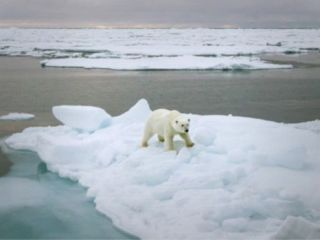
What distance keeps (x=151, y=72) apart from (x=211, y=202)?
1480cm

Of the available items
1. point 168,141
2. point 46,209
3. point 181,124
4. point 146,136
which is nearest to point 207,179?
point 181,124

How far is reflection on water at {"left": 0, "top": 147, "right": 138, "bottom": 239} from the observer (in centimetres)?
384

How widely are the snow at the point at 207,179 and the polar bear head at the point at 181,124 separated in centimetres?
25

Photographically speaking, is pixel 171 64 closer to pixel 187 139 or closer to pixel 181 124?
pixel 187 139

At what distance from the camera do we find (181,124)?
15.8 ft

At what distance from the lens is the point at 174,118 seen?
16.4 ft

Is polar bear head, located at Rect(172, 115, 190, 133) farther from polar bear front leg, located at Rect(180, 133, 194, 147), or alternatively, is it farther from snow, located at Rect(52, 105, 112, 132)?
snow, located at Rect(52, 105, 112, 132)

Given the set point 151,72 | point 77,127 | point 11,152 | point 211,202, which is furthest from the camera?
point 151,72

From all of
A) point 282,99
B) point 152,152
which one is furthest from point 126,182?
point 282,99

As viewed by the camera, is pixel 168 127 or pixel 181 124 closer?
pixel 181 124

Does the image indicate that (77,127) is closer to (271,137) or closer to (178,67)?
(271,137)

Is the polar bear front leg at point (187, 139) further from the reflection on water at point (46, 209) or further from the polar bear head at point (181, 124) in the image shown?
the reflection on water at point (46, 209)

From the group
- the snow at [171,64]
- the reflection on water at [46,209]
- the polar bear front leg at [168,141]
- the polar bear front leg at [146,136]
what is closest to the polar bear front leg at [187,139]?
the polar bear front leg at [168,141]

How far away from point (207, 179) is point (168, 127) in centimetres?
86
